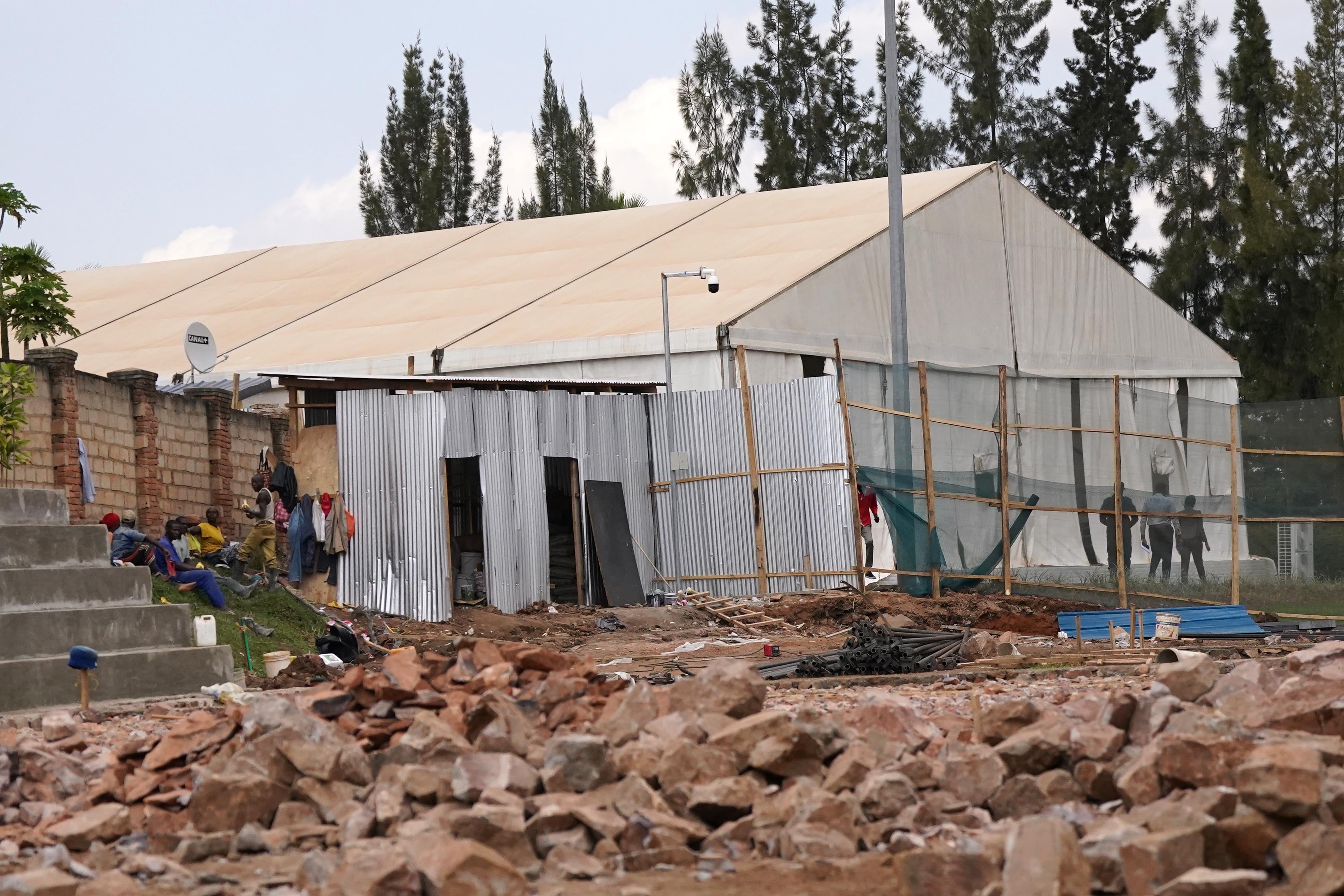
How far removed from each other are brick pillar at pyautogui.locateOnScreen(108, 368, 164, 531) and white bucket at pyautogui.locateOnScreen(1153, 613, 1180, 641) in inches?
469

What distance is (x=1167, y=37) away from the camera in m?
44.1

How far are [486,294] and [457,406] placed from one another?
865 cm

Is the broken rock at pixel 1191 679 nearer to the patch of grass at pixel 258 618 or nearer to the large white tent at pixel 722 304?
the patch of grass at pixel 258 618

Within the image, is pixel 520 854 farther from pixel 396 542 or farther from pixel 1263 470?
pixel 1263 470

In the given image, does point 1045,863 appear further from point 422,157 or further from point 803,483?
point 422,157

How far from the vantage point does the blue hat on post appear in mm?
11109

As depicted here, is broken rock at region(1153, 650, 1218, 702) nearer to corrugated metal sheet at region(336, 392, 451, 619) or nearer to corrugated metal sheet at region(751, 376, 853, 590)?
corrugated metal sheet at region(751, 376, 853, 590)

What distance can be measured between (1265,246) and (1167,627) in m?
23.8

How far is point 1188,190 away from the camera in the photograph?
43.5 metres

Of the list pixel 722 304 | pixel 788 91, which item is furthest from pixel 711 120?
pixel 722 304

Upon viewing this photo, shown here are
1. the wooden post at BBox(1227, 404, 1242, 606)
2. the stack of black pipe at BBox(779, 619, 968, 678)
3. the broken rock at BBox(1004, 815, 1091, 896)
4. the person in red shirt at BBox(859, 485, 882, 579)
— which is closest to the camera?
the broken rock at BBox(1004, 815, 1091, 896)

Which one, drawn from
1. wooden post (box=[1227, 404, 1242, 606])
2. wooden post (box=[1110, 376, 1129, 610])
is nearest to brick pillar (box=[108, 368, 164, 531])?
wooden post (box=[1110, 376, 1129, 610])

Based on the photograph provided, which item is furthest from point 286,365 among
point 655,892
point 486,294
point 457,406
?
point 655,892

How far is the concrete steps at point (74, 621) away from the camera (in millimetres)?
12305
